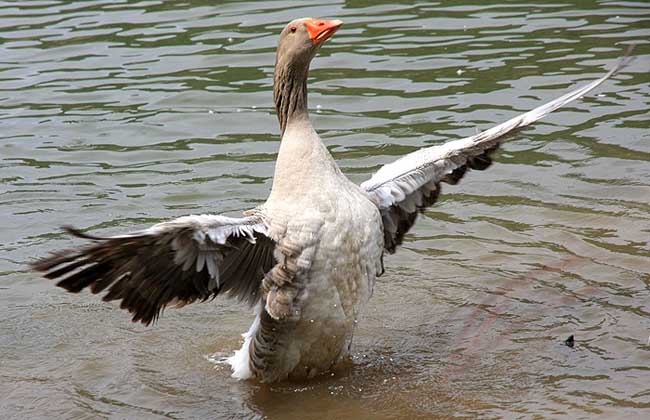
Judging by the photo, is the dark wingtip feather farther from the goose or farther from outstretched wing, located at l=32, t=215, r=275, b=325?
the goose

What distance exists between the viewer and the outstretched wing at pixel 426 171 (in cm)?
732

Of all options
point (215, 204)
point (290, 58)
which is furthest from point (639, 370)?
point (215, 204)

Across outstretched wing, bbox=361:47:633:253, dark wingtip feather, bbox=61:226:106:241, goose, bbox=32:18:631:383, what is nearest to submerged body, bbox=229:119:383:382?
goose, bbox=32:18:631:383

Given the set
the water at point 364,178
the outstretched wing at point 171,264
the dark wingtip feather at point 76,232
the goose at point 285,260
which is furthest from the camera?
the water at point 364,178

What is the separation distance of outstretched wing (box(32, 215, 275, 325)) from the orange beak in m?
1.21

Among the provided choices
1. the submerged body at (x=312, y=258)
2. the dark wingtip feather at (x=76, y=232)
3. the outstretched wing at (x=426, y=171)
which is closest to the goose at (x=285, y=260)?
the submerged body at (x=312, y=258)

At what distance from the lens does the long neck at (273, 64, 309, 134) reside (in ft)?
22.5

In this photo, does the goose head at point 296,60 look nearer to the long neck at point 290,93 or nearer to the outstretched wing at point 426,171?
the long neck at point 290,93

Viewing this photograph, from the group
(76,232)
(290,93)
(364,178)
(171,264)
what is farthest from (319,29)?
(364,178)

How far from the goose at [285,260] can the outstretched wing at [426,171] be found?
0.21 m

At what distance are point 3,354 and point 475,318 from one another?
307 centimetres

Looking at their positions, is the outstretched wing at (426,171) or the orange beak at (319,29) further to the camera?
the outstretched wing at (426,171)

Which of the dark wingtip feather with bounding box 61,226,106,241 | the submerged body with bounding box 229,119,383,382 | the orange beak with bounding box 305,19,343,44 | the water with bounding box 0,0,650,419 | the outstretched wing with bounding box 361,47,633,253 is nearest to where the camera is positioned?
the dark wingtip feather with bounding box 61,226,106,241

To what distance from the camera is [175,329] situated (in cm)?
767
